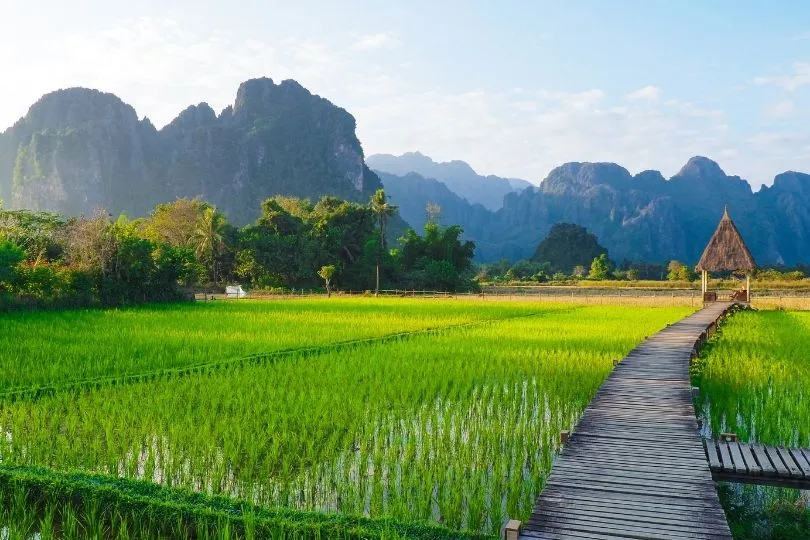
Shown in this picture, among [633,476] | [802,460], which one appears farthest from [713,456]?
[633,476]

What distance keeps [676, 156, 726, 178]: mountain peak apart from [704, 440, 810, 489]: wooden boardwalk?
146128 millimetres

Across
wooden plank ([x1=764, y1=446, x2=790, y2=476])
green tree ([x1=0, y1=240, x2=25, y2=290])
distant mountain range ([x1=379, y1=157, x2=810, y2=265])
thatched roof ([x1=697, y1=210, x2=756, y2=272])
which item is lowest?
wooden plank ([x1=764, y1=446, x2=790, y2=476])

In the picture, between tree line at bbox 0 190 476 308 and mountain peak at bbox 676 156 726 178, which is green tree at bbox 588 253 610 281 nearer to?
tree line at bbox 0 190 476 308

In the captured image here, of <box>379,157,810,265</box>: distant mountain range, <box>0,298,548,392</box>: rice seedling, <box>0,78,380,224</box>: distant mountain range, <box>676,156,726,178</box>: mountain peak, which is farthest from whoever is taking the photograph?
Result: <box>676,156,726,178</box>: mountain peak

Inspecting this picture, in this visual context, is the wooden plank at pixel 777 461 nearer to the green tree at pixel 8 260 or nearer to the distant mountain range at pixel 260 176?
the green tree at pixel 8 260

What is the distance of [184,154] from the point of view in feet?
341

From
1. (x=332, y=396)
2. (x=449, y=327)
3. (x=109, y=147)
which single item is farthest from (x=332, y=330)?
(x=109, y=147)

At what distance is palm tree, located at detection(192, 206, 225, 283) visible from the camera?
133 ft

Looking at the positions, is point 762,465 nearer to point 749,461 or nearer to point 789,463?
point 749,461

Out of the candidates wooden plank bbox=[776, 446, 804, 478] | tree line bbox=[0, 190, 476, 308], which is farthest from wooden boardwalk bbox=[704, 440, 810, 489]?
tree line bbox=[0, 190, 476, 308]

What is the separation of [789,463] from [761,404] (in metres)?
3.15

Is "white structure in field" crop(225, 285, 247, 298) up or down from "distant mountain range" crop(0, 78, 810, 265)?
down

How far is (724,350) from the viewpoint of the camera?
12.6 m

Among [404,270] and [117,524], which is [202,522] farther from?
[404,270]
